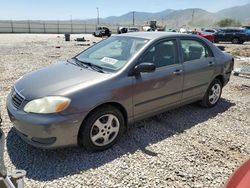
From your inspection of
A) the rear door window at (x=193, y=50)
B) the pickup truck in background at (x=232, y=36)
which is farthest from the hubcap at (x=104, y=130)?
the pickup truck in background at (x=232, y=36)

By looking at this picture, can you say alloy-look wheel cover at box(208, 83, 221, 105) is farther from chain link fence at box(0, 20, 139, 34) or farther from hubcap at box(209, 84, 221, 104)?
chain link fence at box(0, 20, 139, 34)

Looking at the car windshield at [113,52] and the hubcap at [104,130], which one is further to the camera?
the car windshield at [113,52]

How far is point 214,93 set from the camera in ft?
18.4

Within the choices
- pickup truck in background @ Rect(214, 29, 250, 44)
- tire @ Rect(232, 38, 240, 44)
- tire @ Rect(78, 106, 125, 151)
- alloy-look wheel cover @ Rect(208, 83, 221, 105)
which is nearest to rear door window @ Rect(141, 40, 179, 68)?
tire @ Rect(78, 106, 125, 151)

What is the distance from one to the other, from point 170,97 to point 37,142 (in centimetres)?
229

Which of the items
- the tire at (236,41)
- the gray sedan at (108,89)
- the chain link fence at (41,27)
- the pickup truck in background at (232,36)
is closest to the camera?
the gray sedan at (108,89)

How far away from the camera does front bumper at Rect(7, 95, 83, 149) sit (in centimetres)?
320

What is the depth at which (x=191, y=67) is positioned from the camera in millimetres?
4793

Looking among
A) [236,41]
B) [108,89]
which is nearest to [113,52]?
[108,89]

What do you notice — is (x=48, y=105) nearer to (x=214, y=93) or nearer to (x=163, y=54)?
(x=163, y=54)

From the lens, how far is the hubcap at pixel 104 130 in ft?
11.9

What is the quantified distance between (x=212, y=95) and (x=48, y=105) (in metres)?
3.60

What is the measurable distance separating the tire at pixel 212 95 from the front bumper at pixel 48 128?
9.97 feet

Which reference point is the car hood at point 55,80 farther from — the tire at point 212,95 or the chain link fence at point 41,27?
the chain link fence at point 41,27
